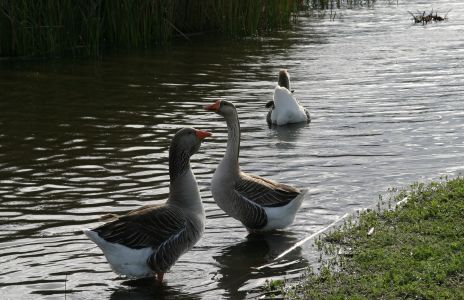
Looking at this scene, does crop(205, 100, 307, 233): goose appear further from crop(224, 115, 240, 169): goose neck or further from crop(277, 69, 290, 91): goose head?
crop(277, 69, 290, 91): goose head

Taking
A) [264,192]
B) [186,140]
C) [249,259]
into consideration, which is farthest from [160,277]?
[264,192]

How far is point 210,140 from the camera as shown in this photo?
49.5 ft

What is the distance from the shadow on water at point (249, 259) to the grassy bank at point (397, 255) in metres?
0.37

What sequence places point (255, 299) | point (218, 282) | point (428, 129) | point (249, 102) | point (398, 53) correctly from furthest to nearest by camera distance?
point (398, 53) → point (249, 102) → point (428, 129) → point (218, 282) → point (255, 299)

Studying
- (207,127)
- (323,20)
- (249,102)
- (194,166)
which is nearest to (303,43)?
(323,20)

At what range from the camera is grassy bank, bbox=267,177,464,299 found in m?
7.76

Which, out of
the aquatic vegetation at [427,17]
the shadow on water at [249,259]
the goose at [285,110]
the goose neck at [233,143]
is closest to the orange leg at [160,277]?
the shadow on water at [249,259]

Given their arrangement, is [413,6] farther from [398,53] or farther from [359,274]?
[359,274]

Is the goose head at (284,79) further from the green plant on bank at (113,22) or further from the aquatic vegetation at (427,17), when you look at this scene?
the aquatic vegetation at (427,17)

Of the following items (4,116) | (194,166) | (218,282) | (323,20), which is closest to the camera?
(218,282)

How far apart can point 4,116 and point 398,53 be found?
11.5 meters

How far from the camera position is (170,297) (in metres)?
8.39

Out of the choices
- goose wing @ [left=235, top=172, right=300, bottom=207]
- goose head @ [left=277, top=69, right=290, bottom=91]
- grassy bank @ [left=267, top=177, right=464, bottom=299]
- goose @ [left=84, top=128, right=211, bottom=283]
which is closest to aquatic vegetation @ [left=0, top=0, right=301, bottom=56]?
goose head @ [left=277, top=69, right=290, bottom=91]

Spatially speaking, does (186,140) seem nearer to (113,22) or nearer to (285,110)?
(285,110)
